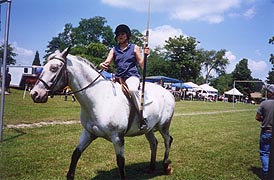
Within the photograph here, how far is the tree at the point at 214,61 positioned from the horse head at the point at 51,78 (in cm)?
169

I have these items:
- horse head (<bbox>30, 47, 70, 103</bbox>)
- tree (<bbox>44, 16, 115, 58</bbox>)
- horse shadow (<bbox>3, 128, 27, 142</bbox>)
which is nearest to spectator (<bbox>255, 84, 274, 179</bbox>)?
tree (<bbox>44, 16, 115, 58</bbox>)

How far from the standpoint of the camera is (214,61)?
3473mm

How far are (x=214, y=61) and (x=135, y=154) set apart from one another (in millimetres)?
3052

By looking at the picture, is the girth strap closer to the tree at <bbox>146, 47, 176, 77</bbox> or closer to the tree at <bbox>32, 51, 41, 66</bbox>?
the tree at <bbox>146, 47, 176, 77</bbox>

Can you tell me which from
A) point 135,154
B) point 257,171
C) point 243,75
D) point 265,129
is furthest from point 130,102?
point 257,171

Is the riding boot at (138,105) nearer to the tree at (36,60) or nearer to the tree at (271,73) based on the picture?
the tree at (36,60)

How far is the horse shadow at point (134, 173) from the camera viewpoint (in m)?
4.34

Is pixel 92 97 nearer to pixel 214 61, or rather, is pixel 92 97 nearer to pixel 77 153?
pixel 77 153

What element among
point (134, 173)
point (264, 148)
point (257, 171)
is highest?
point (264, 148)

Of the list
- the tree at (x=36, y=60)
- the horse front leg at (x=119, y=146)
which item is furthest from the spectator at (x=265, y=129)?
the tree at (x=36, y=60)

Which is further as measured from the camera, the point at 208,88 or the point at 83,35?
the point at 208,88

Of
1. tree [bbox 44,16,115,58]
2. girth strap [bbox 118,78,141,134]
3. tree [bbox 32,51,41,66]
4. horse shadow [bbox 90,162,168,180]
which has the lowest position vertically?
horse shadow [bbox 90,162,168,180]

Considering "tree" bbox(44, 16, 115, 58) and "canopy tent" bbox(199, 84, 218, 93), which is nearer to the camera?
"tree" bbox(44, 16, 115, 58)

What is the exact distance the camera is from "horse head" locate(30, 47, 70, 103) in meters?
3.02
